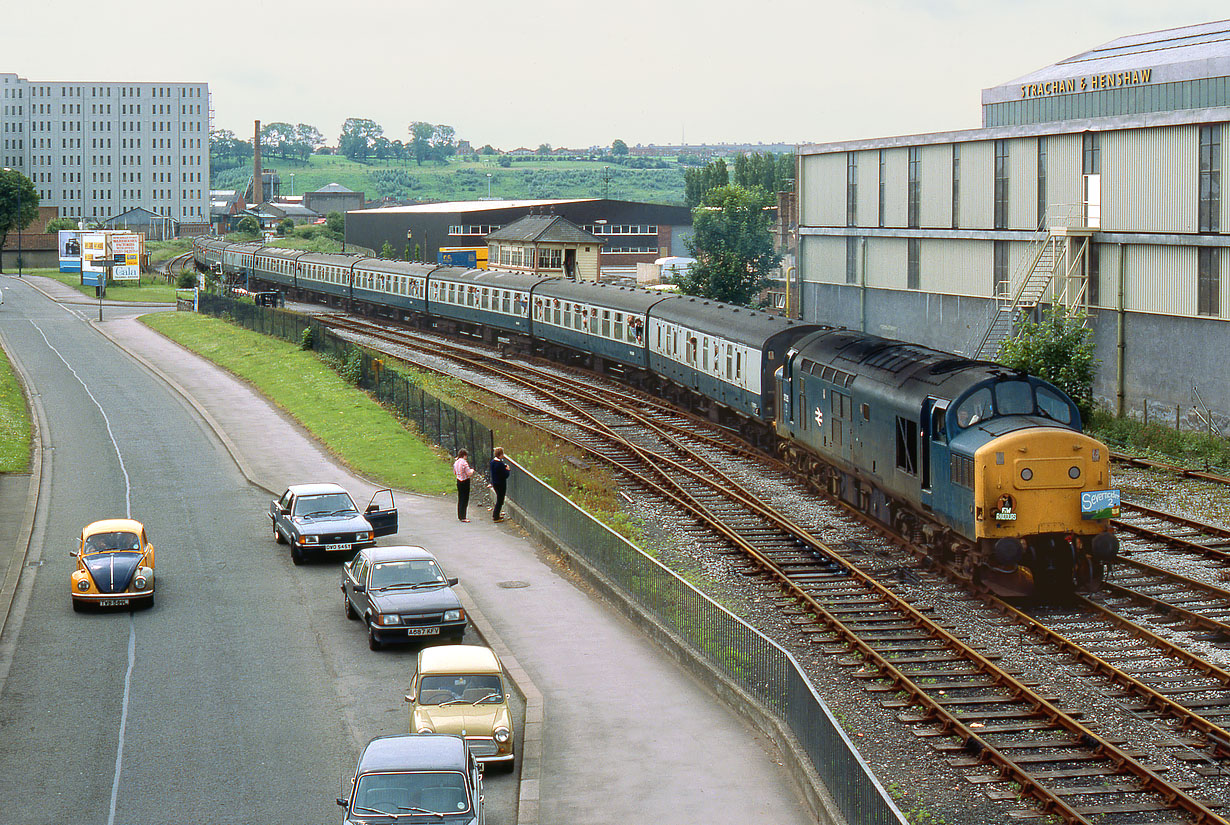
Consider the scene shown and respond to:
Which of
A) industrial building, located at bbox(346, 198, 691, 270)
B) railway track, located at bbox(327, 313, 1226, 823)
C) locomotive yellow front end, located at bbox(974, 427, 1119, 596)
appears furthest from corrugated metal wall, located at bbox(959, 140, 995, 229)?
industrial building, located at bbox(346, 198, 691, 270)

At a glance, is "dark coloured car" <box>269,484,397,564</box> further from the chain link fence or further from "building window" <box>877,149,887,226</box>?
"building window" <box>877,149,887,226</box>

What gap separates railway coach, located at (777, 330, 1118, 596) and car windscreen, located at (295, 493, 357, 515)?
11.4 metres

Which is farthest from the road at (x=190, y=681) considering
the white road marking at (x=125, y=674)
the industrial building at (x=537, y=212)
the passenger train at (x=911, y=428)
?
the industrial building at (x=537, y=212)

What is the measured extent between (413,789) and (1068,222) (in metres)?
37.7

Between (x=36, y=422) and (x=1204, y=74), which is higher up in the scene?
(x=1204, y=74)

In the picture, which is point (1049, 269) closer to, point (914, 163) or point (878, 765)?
point (914, 163)

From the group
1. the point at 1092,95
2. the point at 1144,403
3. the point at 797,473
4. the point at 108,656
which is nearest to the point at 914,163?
the point at 1092,95

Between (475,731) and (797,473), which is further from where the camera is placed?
(797,473)

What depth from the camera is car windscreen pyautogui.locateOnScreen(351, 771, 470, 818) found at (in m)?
13.6

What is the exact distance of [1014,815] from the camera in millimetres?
14641

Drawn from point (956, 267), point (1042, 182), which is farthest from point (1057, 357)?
point (956, 267)

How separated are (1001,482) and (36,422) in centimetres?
3771

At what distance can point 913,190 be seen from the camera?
182 ft

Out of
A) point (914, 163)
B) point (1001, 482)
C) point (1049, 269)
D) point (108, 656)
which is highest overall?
point (914, 163)
